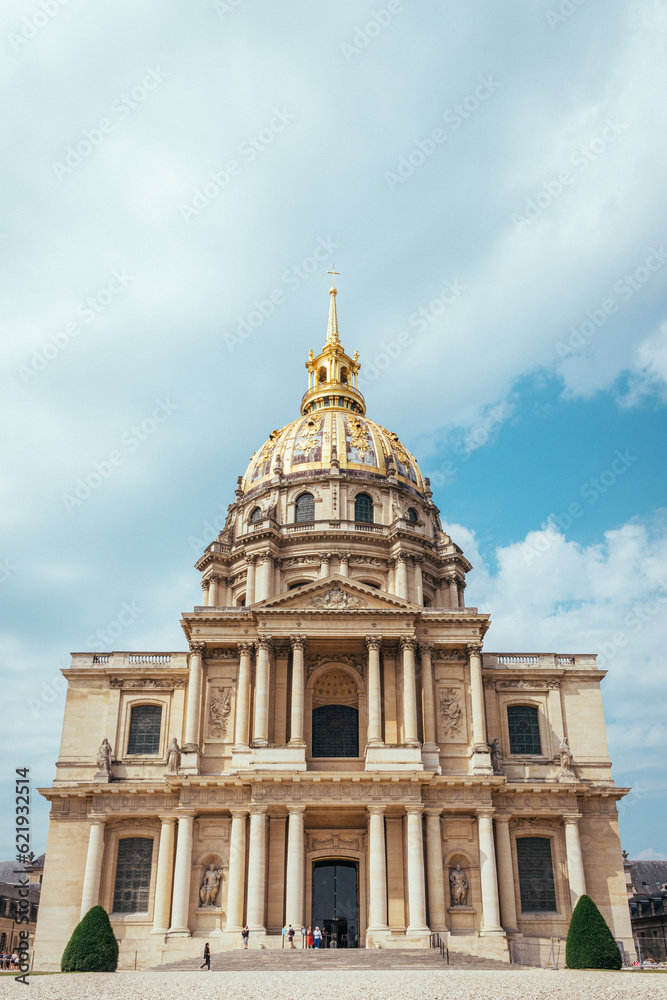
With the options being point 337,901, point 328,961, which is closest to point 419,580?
point 337,901

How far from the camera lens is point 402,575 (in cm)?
5334

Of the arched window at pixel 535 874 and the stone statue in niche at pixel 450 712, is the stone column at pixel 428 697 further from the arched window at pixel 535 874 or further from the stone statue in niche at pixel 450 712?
the arched window at pixel 535 874

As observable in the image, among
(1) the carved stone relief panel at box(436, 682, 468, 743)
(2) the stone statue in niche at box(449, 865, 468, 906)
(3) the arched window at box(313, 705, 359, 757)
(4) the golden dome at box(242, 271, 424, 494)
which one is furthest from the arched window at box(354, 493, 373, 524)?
(2) the stone statue in niche at box(449, 865, 468, 906)

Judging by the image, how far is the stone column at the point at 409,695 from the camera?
40.9 m

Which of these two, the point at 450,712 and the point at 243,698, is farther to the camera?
the point at 450,712

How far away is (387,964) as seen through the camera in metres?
31.8

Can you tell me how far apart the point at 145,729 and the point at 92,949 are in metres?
13.4

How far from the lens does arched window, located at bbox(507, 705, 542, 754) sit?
44.3 meters

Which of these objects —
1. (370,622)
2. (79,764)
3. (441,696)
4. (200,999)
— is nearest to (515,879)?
(441,696)

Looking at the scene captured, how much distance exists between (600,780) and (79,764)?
25.1 metres

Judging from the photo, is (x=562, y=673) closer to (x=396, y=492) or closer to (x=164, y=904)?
(x=396, y=492)

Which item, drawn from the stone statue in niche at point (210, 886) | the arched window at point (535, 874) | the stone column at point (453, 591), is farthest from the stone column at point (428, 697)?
the stone column at point (453, 591)

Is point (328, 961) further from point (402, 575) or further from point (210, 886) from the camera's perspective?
point (402, 575)

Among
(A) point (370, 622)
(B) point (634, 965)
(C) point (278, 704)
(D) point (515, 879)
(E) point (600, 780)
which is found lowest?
(B) point (634, 965)
